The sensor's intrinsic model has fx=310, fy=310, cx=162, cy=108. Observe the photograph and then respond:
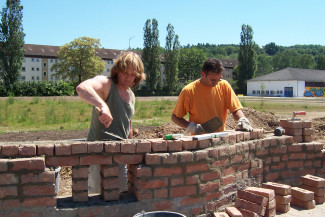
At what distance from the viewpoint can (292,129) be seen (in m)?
4.56

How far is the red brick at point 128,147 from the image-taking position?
2.91 m

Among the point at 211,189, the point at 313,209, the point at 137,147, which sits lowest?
the point at 313,209

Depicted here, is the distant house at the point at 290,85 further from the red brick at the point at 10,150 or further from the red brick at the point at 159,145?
the red brick at the point at 10,150

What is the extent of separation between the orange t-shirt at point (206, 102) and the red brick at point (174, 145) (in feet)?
2.54

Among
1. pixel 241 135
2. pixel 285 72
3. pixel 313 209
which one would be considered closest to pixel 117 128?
pixel 241 135

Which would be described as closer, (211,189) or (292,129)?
(211,189)

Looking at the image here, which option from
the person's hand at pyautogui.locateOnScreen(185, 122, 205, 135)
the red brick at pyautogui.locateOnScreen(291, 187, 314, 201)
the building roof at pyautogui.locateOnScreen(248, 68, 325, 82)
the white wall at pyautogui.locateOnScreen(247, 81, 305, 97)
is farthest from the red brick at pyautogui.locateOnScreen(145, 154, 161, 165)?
the building roof at pyautogui.locateOnScreen(248, 68, 325, 82)

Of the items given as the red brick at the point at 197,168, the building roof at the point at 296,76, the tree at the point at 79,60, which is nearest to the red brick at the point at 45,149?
the red brick at the point at 197,168

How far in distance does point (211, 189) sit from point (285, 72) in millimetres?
65320

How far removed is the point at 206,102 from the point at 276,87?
2413 inches

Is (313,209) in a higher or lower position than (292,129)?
lower

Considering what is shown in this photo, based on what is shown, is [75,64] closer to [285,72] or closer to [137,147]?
[285,72]

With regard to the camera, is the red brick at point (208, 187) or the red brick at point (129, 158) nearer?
the red brick at point (129, 158)

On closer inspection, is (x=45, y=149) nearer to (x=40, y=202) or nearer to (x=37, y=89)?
(x=40, y=202)
